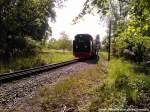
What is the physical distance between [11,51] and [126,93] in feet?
80.9

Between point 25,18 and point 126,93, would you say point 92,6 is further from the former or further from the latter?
point 25,18

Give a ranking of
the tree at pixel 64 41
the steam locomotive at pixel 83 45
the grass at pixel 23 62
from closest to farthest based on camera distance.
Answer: the grass at pixel 23 62 → the steam locomotive at pixel 83 45 → the tree at pixel 64 41

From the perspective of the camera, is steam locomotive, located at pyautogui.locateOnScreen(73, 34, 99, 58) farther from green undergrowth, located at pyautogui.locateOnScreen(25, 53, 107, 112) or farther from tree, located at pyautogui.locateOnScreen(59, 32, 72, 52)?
tree, located at pyautogui.locateOnScreen(59, 32, 72, 52)

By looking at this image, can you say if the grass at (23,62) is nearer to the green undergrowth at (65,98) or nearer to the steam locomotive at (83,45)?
the steam locomotive at (83,45)

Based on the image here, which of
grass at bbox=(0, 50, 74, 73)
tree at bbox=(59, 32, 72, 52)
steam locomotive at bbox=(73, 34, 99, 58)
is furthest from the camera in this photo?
tree at bbox=(59, 32, 72, 52)

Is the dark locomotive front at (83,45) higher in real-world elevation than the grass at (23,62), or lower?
higher

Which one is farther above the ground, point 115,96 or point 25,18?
point 25,18

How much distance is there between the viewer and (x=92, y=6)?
32.6 feet

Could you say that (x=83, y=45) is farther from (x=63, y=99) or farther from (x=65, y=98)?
(x=63, y=99)

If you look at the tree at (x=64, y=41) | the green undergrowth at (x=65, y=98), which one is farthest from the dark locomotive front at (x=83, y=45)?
the tree at (x=64, y=41)

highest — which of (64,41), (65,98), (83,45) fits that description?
(64,41)

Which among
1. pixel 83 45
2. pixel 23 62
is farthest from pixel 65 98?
pixel 83 45

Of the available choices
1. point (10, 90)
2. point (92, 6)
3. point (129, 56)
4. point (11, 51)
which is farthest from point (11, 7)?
point (92, 6)

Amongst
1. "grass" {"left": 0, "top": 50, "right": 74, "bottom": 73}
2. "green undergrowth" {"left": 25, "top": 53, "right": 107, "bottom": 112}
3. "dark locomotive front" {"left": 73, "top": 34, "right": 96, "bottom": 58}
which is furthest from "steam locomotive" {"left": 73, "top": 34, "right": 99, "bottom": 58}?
"green undergrowth" {"left": 25, "top": 53, "right": 107, "bottom": 112}
